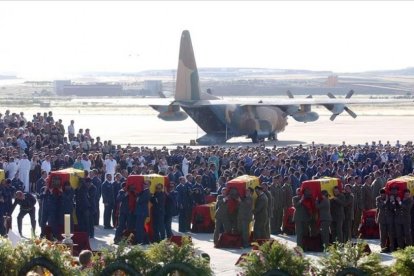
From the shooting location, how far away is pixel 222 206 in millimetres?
21625

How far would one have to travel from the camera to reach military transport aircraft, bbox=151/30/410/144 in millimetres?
49812

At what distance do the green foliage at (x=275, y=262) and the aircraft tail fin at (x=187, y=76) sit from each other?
37780 millimetres

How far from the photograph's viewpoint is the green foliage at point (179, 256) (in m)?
12.8

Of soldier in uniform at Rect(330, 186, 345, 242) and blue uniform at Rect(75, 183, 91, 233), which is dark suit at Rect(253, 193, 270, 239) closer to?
soldier in uniform at Rect(330, 186, 345, 242)

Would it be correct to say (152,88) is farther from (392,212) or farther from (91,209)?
(392,212)

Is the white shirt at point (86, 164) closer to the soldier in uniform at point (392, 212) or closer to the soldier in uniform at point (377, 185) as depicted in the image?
the soldier in uniform at point (377, 185)

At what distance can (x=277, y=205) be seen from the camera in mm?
23500

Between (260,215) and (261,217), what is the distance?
5 centimetres

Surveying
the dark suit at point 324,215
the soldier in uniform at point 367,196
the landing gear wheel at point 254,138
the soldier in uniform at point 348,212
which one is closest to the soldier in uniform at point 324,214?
the dark suit at point 324,215

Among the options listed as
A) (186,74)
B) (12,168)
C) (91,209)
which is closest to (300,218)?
(91,209)

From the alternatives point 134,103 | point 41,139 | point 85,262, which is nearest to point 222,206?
point 85,262

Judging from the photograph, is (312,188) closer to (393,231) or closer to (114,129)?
(393,231)

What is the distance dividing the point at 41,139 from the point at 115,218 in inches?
469

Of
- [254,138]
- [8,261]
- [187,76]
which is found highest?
[187,76]
